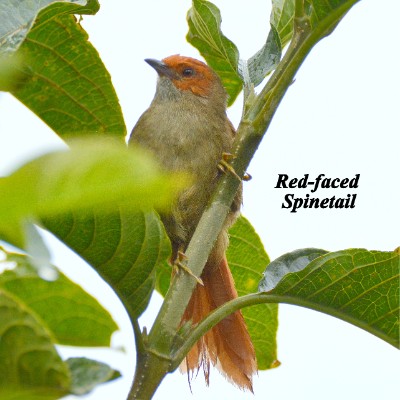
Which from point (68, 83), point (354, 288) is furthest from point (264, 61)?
point (354, 288)

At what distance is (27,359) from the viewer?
794 millimetres

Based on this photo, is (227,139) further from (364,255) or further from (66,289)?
(66,289)

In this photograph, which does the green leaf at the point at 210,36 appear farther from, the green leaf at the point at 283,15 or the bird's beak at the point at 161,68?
the bird's beak at the point at 161,68

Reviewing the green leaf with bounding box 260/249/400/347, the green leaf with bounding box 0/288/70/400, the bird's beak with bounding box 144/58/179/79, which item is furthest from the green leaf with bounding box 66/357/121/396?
the bird's beak with bounding box 144/58/179/79

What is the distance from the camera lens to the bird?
11.5 ft

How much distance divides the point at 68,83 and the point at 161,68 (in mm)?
2753

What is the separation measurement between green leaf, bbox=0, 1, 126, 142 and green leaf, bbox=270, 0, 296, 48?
680mm

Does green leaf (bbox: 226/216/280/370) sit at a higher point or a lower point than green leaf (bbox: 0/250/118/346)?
higher

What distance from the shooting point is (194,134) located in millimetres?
3953

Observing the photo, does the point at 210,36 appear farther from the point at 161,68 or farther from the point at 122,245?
the point at 161,68

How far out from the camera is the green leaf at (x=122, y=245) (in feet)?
5.65

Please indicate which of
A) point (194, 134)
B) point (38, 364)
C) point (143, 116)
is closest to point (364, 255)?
point (38, 364)

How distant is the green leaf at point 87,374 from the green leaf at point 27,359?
5 cm

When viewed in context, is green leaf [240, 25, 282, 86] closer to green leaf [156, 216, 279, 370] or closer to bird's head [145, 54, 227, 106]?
green leaf [156, 216, 279, 370]
